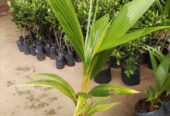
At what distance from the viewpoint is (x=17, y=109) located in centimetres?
238

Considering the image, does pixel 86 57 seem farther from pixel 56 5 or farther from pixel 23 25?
pixel 23 25

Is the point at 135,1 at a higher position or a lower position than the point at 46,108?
higher

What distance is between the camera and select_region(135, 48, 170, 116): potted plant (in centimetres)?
180

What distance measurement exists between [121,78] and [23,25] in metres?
1.25

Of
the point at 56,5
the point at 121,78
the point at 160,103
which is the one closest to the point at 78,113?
the point at 56,5

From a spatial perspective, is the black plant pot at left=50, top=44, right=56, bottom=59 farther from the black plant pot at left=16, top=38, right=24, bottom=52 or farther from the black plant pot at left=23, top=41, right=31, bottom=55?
the black plant pot at left=16, top=38, right=24, bottom=52

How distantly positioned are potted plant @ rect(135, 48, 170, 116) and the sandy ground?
294 millimetres

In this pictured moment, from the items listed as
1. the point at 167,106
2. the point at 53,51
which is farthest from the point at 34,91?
the point at 167,106

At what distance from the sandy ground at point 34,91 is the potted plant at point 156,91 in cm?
29

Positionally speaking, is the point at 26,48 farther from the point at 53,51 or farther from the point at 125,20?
the point at 125,20

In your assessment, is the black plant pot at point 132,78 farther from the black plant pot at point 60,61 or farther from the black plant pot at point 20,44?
the black plant pot at point 20,44

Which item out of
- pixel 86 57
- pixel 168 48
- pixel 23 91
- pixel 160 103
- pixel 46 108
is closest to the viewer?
pixel 86 57

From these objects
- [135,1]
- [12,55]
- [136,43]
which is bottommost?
[12,55]

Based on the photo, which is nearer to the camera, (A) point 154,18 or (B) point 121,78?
(A) point 154,18
